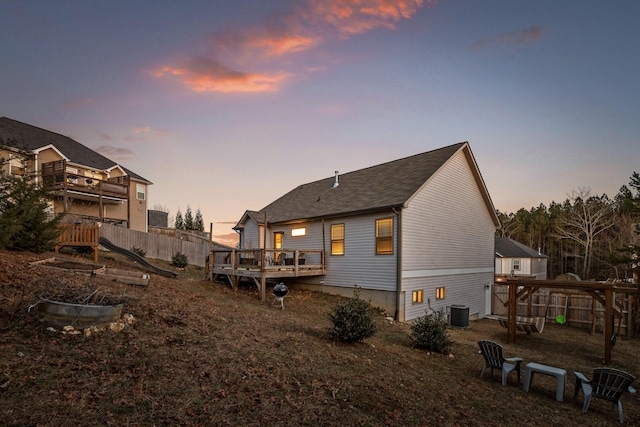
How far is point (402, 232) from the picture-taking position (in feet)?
46.8

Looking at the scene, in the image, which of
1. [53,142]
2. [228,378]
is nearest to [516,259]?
[228,378]

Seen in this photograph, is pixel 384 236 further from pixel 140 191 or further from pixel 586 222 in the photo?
pixel 586 222

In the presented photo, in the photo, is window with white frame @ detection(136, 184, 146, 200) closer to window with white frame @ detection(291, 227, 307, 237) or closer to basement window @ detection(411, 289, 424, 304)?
window with white frame @ detection(291, 227, 307, 237)

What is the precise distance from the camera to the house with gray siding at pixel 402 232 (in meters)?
14.7

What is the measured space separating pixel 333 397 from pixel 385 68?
14611mm

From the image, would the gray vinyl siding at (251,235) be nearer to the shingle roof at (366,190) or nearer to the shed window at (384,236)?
the shingle roof at (366,190)

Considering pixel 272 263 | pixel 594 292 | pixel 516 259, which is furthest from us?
pixel 516 259

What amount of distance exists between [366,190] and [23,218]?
48.1 feet

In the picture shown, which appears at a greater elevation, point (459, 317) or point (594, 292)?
point (594, 292)

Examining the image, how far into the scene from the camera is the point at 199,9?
1216cm

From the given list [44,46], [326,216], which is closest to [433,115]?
[326,216]

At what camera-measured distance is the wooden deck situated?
49.9 feet

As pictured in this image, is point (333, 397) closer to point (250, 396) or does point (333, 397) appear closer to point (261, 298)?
point (250, 396)

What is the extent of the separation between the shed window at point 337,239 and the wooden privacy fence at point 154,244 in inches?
435
